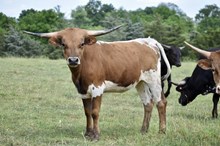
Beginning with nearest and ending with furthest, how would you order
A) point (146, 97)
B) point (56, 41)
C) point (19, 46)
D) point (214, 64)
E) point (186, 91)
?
point (214, 64) → point (56, 41) → point (146, 97) → point (186, 91) → point (19, 46)

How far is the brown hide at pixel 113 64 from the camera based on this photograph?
8.70 m

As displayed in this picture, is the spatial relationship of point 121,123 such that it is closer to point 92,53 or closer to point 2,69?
point 92,53

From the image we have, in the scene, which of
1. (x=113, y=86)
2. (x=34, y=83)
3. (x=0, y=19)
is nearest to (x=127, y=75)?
(x=113, y=86)

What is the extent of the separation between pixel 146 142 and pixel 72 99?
6.22 metres

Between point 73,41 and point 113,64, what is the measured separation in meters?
1.00

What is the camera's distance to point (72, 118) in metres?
11.1

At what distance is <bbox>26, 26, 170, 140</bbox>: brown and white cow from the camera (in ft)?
27.9

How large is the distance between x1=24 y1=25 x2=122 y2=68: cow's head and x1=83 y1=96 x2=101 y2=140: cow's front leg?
0.80 m

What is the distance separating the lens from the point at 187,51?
1727 inches

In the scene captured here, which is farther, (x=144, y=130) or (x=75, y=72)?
(x=144, y=130)

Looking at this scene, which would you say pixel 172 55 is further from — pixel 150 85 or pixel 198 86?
pixel 150 85

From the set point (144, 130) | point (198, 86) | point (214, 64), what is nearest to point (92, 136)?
point (144, 130)

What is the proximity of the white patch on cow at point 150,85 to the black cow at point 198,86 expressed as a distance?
2.40 metres

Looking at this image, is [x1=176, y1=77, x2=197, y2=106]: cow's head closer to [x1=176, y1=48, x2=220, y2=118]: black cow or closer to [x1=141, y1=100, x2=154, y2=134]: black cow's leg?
[x1=176, y1=48, x2=220, y2=118]: black cow
